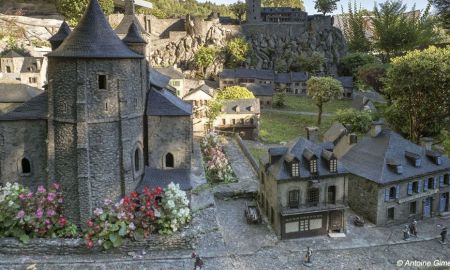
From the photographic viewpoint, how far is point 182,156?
28.6 meters

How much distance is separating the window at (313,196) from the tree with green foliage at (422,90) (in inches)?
884

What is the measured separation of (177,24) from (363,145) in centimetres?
6958

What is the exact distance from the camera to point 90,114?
78.5 ft

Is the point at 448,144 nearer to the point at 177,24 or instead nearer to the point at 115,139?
the point at 115,139

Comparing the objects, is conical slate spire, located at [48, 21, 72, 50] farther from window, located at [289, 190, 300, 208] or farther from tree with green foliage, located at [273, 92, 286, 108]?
tree with green foliage, located at [273, 92, 286, 108]

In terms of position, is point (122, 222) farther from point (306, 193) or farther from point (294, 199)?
point (306, 193)

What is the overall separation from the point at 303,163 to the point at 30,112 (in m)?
18.0

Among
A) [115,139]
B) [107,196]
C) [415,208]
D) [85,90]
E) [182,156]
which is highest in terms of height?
[85,90]

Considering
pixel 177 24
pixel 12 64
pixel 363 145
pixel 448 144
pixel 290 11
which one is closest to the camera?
pixel 363 145

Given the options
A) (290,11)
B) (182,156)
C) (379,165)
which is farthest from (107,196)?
(290,11)

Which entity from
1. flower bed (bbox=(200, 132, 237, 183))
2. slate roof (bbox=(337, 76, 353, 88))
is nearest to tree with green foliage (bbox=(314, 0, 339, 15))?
slate roof (bbox=(337, 76, 353, 88))

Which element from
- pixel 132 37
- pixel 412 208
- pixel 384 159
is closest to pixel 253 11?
pixel 132 37

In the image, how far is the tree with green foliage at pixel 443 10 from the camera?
6489 centimetres

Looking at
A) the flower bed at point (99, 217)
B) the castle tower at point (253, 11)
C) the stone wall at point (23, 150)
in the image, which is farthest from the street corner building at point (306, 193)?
the castle tower at point (253, 11)
